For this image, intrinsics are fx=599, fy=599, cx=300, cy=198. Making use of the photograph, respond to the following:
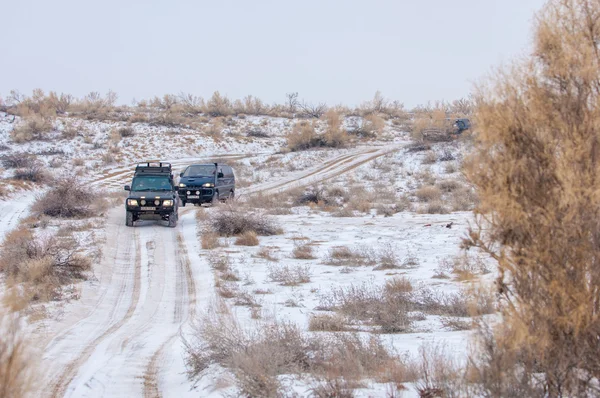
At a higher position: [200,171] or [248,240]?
[200,171]

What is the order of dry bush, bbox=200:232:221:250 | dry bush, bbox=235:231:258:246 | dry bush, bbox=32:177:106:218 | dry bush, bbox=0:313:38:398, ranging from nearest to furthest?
1. dry bush, bbox=0:313:38:398
2. dry bush, bbox=200:232:221:250
3. dry bush, bbox=235:231:258:246
4. dry bush, bbox=32:177:106:218

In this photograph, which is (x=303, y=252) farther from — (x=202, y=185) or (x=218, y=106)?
(x=218, y=106)

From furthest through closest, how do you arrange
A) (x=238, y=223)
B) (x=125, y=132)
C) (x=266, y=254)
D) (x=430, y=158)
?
(x=125, y=132)
(x=430, y=158)
(x=238, y=223)
(x=266, y=254)

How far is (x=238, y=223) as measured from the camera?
63.5 feet

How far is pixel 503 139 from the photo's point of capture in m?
4.96

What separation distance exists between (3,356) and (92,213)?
18395 mm

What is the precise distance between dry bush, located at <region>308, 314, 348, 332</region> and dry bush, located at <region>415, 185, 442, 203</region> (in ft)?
67.2

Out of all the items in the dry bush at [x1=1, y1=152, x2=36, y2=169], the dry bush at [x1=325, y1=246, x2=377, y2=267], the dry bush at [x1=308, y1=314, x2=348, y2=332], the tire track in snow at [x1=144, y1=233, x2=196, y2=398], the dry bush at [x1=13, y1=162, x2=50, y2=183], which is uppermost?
the dry bush at [x1=1, y1=152, x2=36, y2=169]

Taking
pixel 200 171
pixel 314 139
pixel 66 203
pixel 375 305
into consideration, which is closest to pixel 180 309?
pixel 375 305

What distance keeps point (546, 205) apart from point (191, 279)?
9.60 metres

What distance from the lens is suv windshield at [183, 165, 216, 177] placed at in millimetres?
26672

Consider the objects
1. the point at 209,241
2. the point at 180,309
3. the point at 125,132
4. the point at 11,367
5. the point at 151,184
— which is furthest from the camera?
the point at 125,132

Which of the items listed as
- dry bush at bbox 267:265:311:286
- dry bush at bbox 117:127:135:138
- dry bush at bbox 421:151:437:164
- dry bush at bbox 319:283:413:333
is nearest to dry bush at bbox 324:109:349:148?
dry bush at bbox 421:151:437:164

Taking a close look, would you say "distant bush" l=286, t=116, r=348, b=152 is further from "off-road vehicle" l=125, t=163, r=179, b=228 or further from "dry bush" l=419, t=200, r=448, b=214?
"off-road vehicle" l=125, t=163, r=179, b=228
